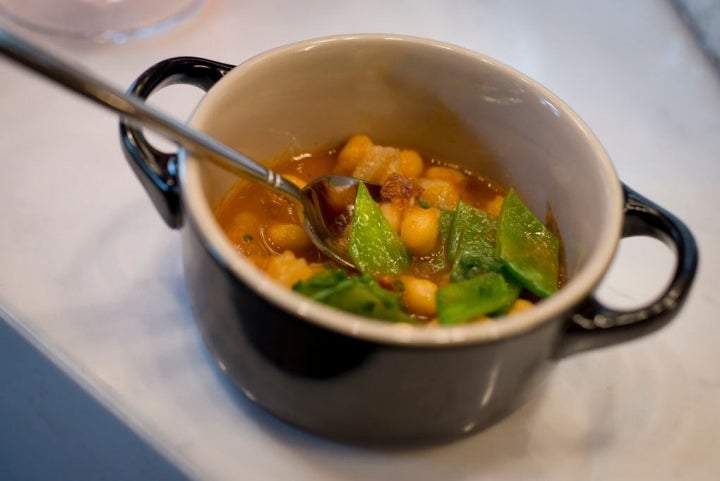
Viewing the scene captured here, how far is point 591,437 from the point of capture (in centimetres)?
68

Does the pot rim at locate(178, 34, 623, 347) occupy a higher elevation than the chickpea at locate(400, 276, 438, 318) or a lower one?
higher

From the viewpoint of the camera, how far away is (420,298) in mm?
688

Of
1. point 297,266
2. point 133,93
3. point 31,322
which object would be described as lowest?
point 31,322

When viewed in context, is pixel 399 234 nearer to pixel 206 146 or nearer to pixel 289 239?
pixel 289 239

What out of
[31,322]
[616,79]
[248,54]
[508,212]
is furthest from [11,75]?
[616,79]

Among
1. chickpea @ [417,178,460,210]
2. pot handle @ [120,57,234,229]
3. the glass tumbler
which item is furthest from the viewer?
the glass tumbler

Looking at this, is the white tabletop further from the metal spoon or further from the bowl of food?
the metal spoon

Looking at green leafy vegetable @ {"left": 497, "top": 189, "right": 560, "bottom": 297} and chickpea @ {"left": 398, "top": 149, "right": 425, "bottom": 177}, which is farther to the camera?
chickpea @ {"left": 398, "top": 149, "right": 425, "bottom": 177}

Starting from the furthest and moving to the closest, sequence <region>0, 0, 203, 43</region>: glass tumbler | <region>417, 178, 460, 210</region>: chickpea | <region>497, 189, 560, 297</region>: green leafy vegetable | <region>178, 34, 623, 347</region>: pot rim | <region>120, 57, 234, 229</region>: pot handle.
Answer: <region>0, 0, 203, 43</region>: glass tumbler → <region>417, 178, 460, 210</region>: chickpea → <region>497, 189, 560, 297</region>: green leafy vegetable → <region>120, 57, 234, 229</region>: pot handle → <region>178, 34, 623, 347</region>: pot rim

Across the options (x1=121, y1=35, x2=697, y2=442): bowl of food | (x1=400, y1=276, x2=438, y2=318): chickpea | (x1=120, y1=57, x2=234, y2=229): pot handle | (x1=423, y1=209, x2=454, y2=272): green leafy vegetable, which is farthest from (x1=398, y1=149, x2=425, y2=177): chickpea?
(x1=120, y1=57, x2=234, y2=229): pot handle

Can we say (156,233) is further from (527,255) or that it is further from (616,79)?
(616,79)

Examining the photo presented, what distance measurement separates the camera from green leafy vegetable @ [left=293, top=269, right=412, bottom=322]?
1.83ft

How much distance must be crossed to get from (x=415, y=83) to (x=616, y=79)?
1.68 feet

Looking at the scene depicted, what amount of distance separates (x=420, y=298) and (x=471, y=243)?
0.38 feet
